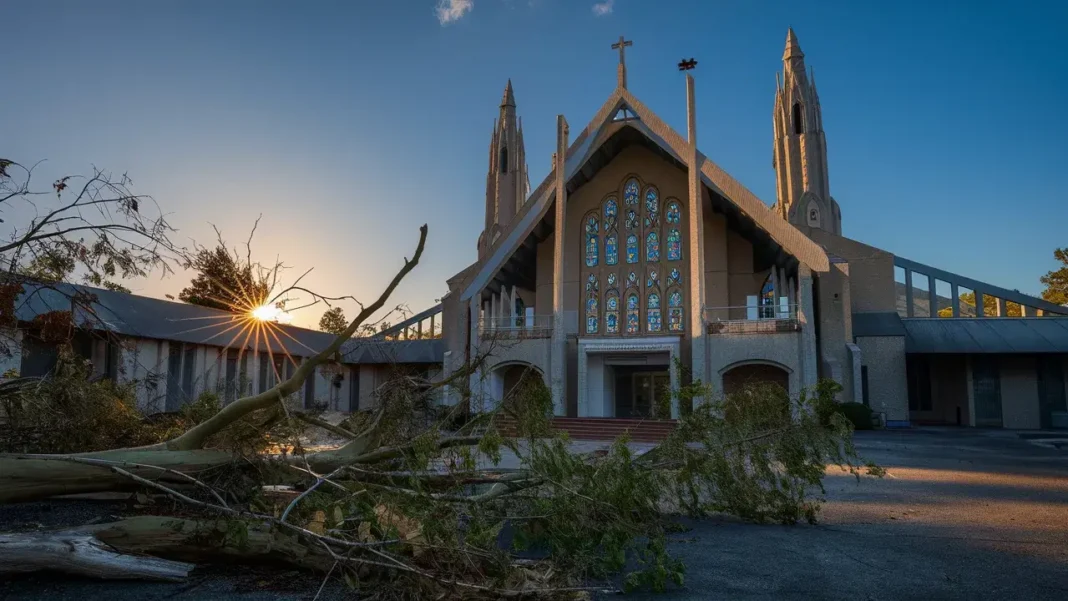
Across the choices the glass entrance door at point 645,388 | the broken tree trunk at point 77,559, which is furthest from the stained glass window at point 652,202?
the broken tree trunk at point 77,559

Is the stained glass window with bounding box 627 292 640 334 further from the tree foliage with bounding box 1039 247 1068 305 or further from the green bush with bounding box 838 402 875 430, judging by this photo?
the tree foliage with bounding box 1039 247 1068 305

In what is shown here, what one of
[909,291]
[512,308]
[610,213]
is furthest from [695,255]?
[909,291]

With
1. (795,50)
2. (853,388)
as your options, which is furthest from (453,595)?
(795,50)

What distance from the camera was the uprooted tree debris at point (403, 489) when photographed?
13.2 feet

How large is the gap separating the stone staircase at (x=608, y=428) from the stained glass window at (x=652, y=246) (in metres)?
6.12

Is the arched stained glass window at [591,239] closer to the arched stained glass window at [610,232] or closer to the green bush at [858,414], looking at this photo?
the arched stained glass window at [610,232]

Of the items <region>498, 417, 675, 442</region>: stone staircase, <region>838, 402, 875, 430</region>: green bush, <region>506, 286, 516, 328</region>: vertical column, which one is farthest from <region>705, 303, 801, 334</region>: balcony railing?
<region>506, 286, 516, 328</region>: vertical column

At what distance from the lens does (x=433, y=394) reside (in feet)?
21.1

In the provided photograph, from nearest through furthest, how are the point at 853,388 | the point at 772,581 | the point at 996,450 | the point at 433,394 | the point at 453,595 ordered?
the point at 453,595 → the point at 772,581 → the point at 433,394 → the point at 996,450 → the point at 853,388

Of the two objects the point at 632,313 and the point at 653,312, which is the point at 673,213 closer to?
the point at 653,312

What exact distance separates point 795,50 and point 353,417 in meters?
30.2

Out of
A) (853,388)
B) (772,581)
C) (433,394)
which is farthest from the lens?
(853,388)

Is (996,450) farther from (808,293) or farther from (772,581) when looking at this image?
(772,581)

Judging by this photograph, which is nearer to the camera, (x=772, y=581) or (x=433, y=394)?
(x=772, y=581)
